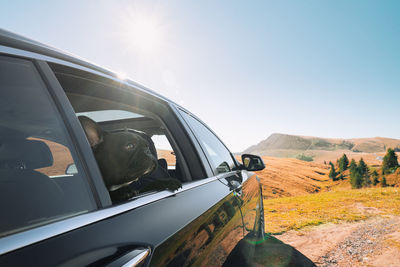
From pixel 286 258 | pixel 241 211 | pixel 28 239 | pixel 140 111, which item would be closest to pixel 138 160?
pixel 140 111

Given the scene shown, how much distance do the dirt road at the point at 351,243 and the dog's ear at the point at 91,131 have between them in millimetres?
4036

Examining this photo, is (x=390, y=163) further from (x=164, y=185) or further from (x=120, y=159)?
(x=120, y=159)

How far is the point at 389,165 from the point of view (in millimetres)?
52750

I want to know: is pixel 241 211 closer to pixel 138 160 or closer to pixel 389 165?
pixel 138 160

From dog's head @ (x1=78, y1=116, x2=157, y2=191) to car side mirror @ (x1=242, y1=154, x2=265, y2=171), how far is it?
88.6 inches

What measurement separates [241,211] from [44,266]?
2.09 metres

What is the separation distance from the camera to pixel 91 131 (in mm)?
1387

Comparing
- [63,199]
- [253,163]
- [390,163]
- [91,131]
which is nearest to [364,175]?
A: [390,163]

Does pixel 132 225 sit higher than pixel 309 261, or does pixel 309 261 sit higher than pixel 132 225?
pixel 132 225

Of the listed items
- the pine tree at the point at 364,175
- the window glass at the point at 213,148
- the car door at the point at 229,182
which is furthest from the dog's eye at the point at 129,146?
the pine tree at the point at 364,175

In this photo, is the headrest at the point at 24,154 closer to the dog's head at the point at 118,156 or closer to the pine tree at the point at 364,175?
the dog's head at the point at 118,156

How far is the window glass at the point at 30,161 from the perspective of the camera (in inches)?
28.9

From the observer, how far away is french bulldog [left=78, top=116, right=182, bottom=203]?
4.74ft

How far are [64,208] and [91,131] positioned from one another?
24.8 inches
